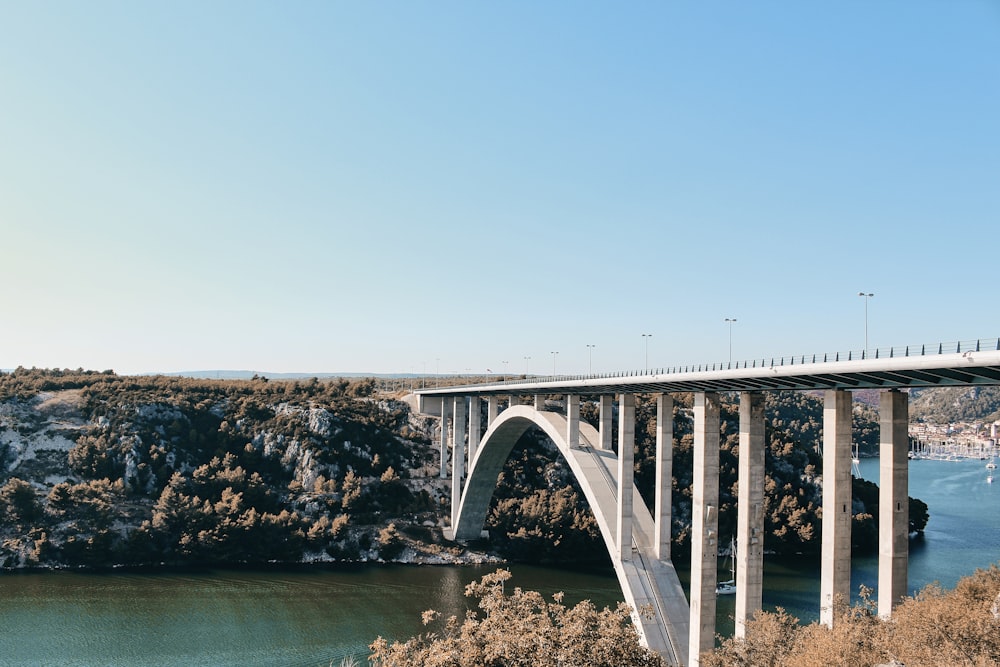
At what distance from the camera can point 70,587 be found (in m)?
37.5

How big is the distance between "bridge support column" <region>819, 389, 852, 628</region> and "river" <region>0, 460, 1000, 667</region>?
14319 millimetres

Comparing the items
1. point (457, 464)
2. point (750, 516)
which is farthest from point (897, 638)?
point (457, 464)

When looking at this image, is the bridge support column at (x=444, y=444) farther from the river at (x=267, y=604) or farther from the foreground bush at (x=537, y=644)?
the foreground bush at (x=537, y=644)

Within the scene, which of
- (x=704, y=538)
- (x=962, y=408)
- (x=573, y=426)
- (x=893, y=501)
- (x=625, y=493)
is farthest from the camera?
(x=962, y=408)

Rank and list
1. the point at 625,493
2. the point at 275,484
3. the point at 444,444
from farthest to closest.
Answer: the point at 444,444, the point at 275,484, the point at 625,493

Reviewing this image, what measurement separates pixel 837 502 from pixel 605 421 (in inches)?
589

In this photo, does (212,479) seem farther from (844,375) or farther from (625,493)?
(844,375)

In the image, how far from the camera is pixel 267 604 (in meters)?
35.8

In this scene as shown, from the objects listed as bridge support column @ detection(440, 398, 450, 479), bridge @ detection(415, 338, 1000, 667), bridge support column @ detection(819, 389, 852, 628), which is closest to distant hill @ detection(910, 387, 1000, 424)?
bridge support column @ detection(440, 398, 450, 479)

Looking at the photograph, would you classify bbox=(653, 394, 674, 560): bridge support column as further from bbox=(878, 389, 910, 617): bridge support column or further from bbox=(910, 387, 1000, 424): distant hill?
bbox=(910, 387, 1000, 424): distant hill

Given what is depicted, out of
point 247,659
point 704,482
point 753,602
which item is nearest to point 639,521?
point 704,482

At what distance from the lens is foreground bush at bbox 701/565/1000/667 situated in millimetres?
10773

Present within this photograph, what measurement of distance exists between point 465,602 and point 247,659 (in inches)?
469

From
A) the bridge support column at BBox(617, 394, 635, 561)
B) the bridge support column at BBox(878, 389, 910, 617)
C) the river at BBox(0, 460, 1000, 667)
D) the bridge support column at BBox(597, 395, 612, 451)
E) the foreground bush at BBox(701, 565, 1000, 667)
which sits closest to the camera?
the foreground bush at BBox(701, 565, 1000, 667)
